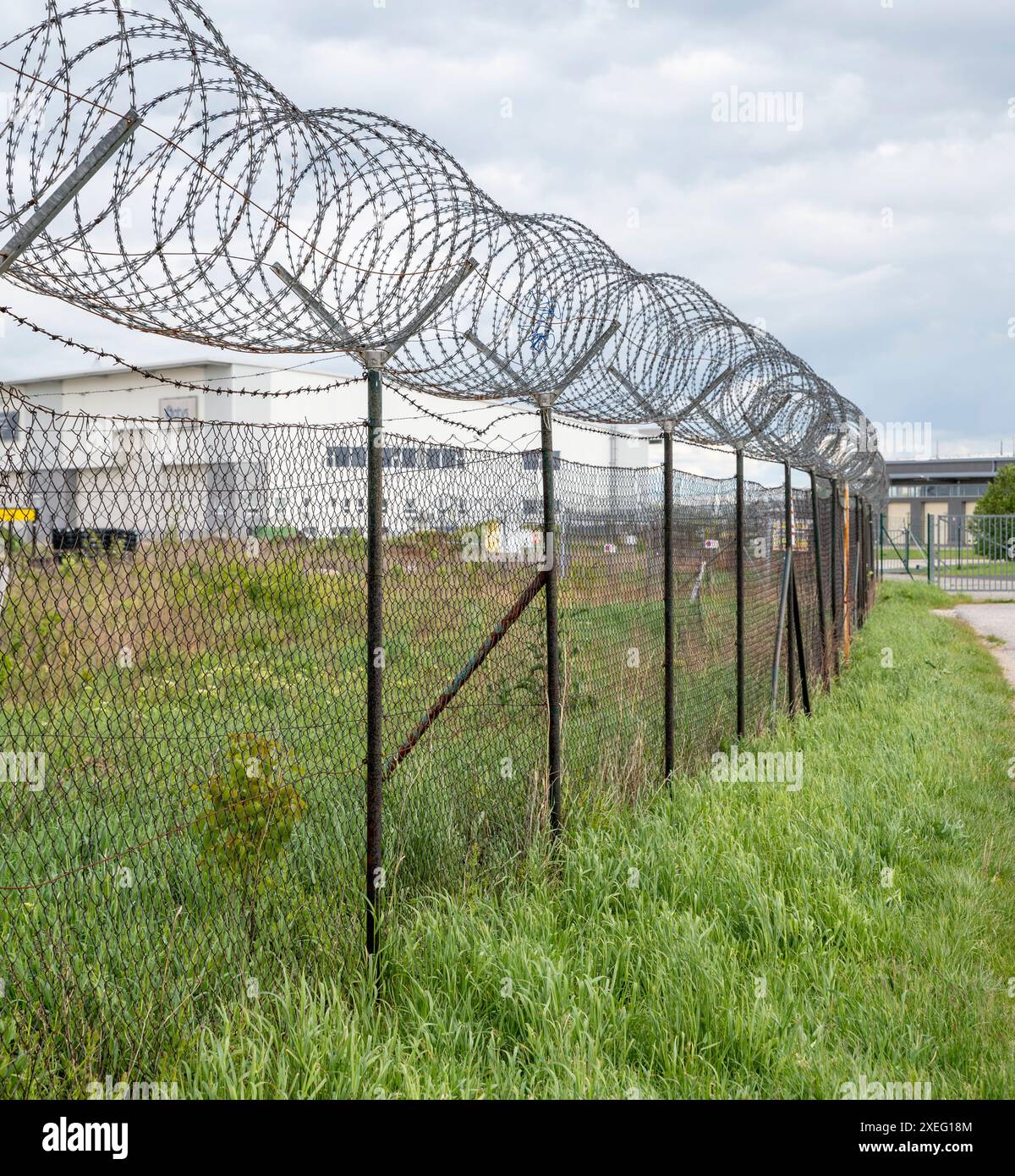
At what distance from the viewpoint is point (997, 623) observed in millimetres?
21672

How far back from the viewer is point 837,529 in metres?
14.4

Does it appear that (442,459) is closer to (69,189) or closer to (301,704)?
(301,704)

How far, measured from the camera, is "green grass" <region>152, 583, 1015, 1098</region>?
3.22m

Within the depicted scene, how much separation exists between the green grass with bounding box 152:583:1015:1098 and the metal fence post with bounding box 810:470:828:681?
497 cm

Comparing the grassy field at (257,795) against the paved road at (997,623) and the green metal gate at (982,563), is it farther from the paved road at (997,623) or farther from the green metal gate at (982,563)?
the green metal gate at (982,563)

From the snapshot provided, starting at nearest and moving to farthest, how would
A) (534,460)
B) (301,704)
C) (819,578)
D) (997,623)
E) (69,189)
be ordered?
(69,189), (301,704), (534,460), (819,578), (997,623)

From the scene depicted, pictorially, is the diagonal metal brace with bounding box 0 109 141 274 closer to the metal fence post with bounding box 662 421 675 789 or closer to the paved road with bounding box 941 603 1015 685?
the metal fence post with bounding box 662 421 675 789

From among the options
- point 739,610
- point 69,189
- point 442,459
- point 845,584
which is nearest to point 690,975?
point 442,459

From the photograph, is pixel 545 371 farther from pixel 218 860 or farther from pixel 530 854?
pixel 218 860

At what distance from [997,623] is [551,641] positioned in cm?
1920

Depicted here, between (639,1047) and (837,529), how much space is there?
1187 cm
